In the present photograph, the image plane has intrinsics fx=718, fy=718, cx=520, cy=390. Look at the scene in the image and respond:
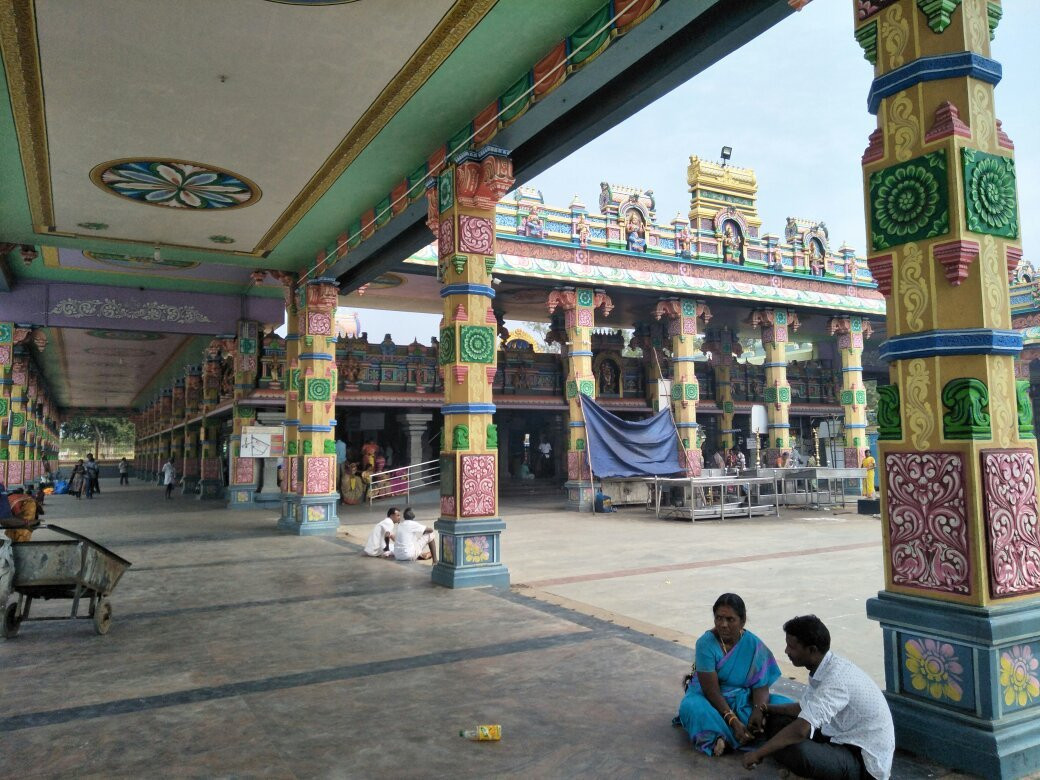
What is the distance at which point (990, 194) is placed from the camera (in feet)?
10.1

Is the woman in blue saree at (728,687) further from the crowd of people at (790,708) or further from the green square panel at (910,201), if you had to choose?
the green square panel at (910,201)

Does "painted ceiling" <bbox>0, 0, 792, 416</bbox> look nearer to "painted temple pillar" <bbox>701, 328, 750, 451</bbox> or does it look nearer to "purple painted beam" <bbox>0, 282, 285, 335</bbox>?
"purple painted beam" <bbox>0, 282, 285, 335</bbox>

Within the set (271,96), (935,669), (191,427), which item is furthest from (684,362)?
(191,427)

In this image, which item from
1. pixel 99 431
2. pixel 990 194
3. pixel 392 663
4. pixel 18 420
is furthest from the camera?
pixel 99 431

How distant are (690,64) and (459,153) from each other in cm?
268

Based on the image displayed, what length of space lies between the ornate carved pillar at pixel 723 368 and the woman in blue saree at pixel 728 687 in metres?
18.0

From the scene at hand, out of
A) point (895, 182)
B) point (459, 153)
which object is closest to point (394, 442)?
point (459, 153)

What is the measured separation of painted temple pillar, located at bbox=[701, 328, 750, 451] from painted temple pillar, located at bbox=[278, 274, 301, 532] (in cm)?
1284

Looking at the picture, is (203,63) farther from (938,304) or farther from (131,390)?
(131,390)

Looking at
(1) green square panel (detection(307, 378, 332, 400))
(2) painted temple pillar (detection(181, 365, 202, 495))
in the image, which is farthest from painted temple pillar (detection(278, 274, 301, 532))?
(2) painted temple pillar (detection(181, 365, 202, 495))

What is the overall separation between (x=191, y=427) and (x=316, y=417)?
14872 millimetres

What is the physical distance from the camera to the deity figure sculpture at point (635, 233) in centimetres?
1616

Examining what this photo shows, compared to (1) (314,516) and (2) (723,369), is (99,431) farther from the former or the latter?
(1) (314,516)

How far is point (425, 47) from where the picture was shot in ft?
19.0
